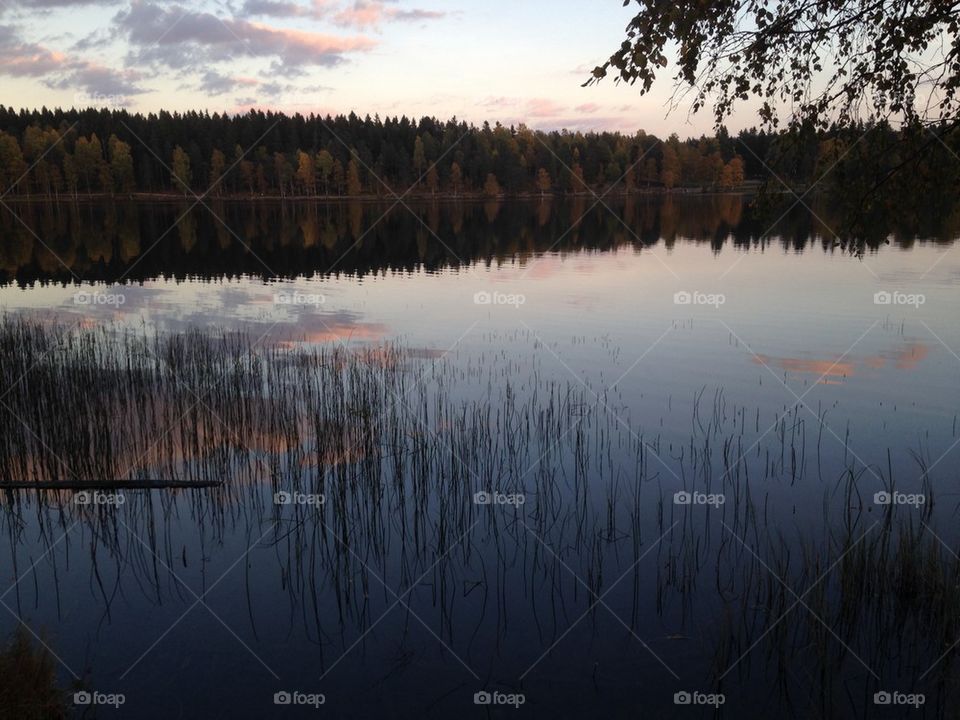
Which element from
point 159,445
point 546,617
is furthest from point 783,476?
point 159,445

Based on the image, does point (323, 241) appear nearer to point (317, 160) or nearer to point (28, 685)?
point (28, 685)

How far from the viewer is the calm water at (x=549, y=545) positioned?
6.38m

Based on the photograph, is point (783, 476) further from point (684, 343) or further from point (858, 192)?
point (684, 343)

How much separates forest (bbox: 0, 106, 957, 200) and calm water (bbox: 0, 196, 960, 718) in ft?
373

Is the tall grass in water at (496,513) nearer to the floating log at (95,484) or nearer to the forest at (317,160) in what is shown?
the floating log at (95,484)

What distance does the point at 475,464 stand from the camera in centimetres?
1055

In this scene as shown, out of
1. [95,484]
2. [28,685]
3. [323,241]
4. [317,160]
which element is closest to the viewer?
[28,685]

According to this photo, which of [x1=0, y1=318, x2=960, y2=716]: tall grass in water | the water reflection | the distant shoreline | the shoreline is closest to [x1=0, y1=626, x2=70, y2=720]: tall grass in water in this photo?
[x1=0, y1=318, x2=960, y2=716]: tall grass in water

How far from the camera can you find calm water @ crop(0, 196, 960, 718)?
6375 millimetres

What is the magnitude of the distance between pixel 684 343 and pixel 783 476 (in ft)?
31.8

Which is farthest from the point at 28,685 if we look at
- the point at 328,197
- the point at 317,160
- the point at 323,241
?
the point at 328,197

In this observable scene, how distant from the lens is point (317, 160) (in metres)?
144

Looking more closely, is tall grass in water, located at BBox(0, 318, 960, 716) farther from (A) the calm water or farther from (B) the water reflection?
(B) the water reflection

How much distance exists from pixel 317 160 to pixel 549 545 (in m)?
146
